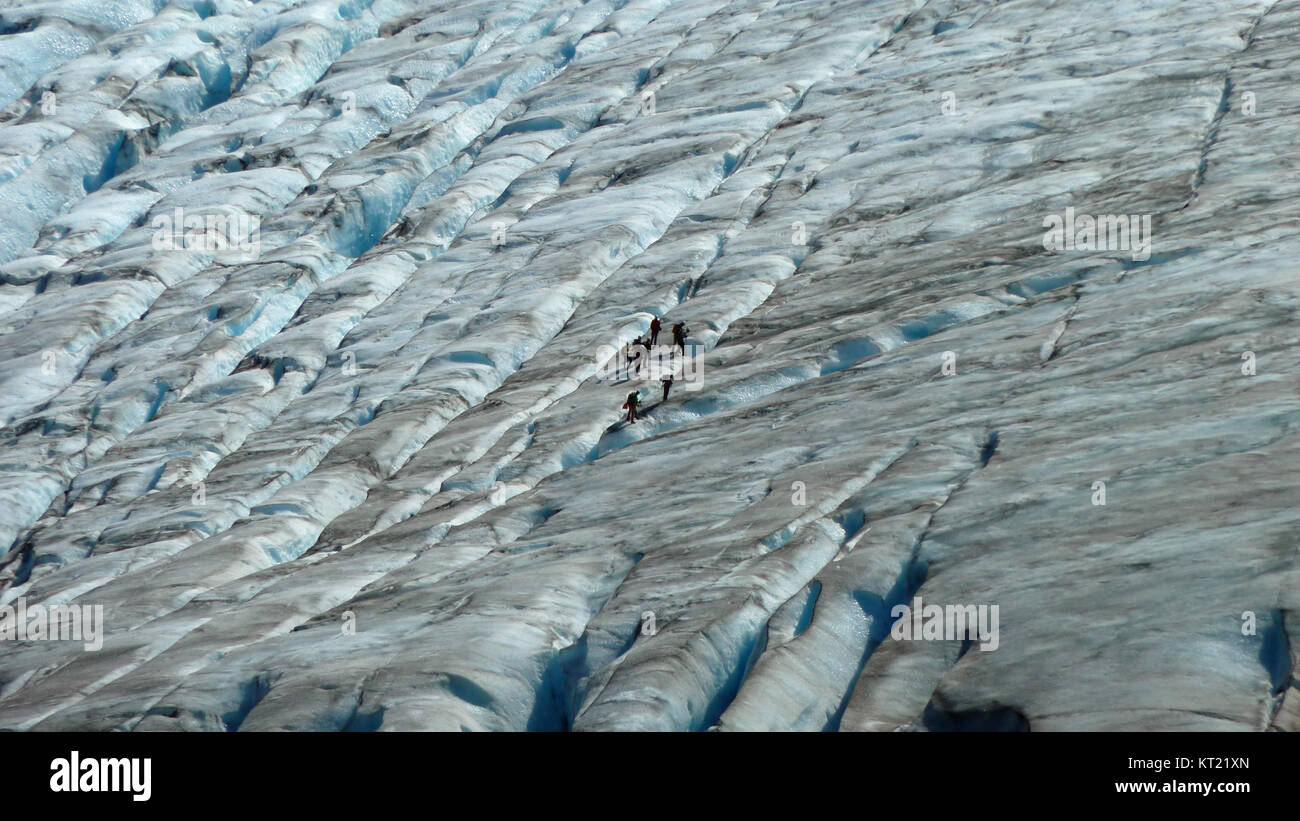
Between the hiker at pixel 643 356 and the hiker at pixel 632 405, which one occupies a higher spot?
the hiker at pixel 643 356

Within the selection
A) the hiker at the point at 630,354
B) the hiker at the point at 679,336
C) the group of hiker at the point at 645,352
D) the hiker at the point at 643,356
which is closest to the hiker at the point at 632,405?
the group of hiker at the point at 645,352

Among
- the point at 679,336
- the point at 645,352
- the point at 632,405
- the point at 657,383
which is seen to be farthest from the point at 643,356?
the point at 632,405

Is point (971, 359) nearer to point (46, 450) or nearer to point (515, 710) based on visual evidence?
point (515, 710)

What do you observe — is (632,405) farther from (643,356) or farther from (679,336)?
(643,356)

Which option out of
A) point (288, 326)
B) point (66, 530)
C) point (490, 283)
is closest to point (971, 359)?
point (490, 283)

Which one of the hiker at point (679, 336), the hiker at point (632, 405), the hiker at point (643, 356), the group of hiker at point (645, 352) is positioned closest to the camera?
the hiker at point (632, 405)

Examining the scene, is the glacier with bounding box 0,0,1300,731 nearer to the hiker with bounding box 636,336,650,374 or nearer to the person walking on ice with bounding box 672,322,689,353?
the person walking on ice with bounding box 672,322,689,353

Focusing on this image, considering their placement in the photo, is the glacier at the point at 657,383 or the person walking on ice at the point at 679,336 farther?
the person walking on ice at the point at 679,336

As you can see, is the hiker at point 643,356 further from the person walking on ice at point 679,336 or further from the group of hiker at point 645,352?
the person walking on ice at point 679,336
